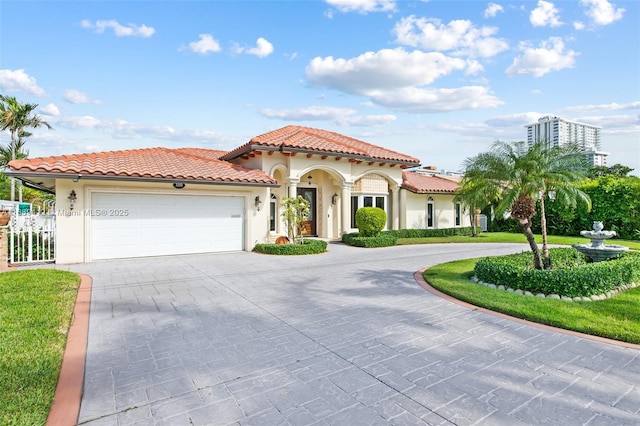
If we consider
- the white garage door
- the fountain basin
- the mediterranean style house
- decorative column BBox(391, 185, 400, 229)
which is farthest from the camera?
decorative column BBox(391, 185, 400, 229)

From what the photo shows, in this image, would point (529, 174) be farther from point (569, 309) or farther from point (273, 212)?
point (273, 212)

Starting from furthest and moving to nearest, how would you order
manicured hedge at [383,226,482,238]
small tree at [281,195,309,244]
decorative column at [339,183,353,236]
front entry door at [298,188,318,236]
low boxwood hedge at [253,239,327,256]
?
manicured hedge at [383,226,482,238]
front entry door at [298,188,318,236]
decorative column at [339,183,353,236]
small tree at [281,195,309,244]
low boxwood hedge at [253,239,327,256]

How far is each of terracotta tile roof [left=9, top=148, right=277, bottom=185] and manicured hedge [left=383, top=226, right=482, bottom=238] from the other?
9041 millimetres

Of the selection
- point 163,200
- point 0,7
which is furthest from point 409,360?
point 0,7

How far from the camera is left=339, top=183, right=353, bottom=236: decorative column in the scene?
1858 cm

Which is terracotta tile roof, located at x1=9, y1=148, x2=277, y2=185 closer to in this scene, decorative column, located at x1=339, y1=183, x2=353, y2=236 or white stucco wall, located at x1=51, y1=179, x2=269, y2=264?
white stucco wall, located at x1=51, y1=179, x2=269, y2=264

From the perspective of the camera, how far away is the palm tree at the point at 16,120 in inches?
1247

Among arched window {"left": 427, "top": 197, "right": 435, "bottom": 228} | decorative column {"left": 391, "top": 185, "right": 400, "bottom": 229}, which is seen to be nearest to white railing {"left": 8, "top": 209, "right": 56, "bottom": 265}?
decorative column {"left": 391, "top": 185, "right": 400, "bottom": 229}

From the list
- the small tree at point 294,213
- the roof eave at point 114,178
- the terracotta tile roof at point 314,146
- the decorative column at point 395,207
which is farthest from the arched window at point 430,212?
the roof eave at point 114,178

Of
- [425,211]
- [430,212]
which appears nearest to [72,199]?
[425,211]

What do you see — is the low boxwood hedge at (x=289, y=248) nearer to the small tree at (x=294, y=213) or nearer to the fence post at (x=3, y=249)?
the small tree at (x=294, y=213)

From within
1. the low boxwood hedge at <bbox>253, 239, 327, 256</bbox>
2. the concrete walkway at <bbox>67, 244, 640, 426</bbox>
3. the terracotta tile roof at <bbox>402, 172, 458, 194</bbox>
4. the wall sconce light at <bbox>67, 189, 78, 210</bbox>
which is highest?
the terracotta tile roof at <bbox>402, 172, 458, 194</bbox>

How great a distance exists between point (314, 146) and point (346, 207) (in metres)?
3.84

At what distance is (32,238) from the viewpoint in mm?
11586
